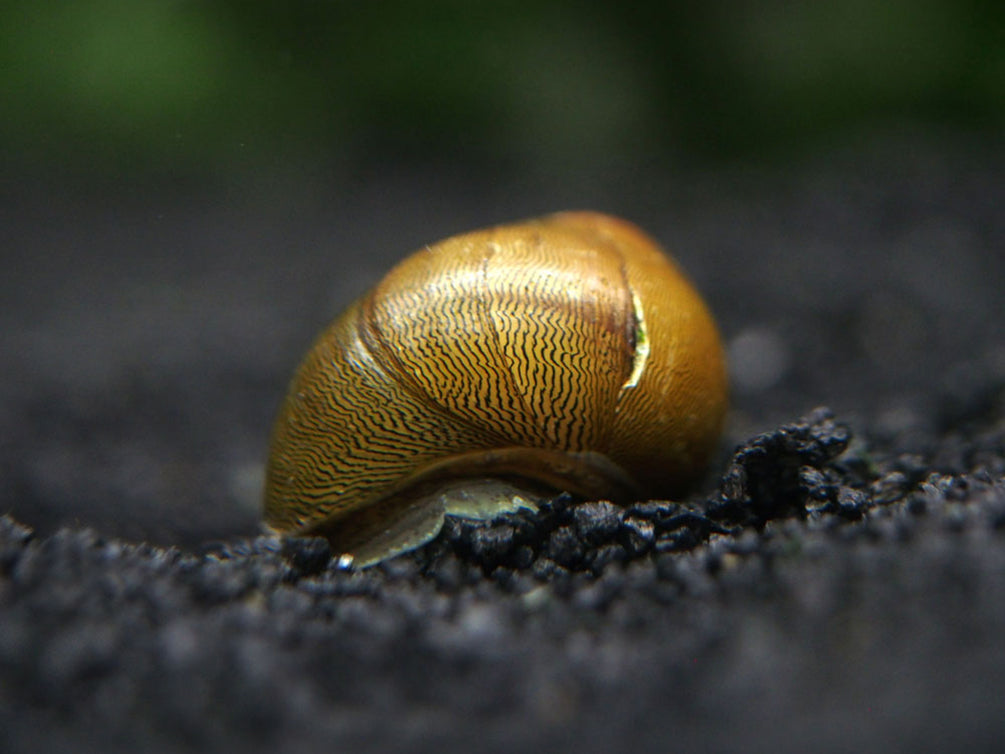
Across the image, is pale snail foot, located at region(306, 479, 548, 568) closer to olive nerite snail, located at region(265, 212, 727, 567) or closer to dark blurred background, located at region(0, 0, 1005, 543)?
olive nerite snail, located at region(265, 212, 727, 567)

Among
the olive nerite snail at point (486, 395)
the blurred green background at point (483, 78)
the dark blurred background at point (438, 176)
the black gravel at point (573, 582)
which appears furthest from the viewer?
the blurred green background at point (483, 78)

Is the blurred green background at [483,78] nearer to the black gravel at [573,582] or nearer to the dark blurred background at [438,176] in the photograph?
the dark blurred background at [438,176]

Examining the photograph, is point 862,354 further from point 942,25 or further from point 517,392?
point 942,25

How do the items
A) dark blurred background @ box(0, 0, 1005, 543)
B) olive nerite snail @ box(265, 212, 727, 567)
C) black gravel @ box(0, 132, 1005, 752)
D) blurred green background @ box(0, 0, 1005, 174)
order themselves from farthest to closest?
blurred green background @ box(0, 0, 1005, 174) < dark blurred background @ box(0, 0, 1005, 543) < olive nerite snail @ box(265, 212, 727, 567) < black gravel @ box(0, 132, 1005, 752)

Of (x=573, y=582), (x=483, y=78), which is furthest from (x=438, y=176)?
(x=573, y=582)

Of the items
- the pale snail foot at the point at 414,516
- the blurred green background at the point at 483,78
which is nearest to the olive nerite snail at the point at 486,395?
the pale snail foot at the point at 414,516

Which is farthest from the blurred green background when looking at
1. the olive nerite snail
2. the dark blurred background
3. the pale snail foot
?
the pale snail foot
